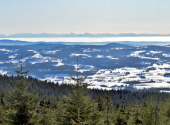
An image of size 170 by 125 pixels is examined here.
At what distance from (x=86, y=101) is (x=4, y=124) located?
6463mm

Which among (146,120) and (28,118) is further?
(146,120)

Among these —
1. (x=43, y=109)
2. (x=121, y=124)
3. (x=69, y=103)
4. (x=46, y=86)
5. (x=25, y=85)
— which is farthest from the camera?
(x=46, y=86)

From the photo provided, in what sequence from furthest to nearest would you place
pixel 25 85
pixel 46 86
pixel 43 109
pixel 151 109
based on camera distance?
pixel 46 86 < pixel 43 109 < pixel 151 109 < pixel 25 85

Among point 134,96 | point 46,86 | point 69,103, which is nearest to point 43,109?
point 69,103

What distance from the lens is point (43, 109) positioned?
104 feet

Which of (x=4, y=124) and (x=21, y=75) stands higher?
(x=21, y=75)

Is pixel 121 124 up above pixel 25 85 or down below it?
below

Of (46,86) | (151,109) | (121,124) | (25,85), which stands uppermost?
(25,85)

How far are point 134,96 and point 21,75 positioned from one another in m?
164

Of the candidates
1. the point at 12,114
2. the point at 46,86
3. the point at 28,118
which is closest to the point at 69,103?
the point at 28,118

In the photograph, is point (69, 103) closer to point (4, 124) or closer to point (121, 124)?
point (4, 124)

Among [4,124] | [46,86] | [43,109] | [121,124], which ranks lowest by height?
[46,86]

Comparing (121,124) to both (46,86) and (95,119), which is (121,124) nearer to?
(95,119)

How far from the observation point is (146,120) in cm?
2441
